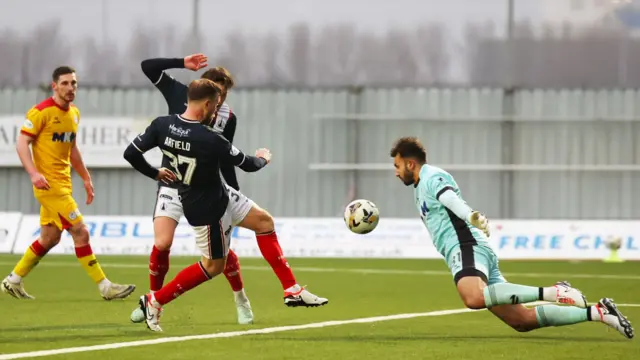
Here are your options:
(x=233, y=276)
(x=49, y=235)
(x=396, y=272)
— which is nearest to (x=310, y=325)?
(x=233, y=276)

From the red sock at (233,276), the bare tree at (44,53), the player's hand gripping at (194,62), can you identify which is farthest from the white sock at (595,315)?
the bare tree at (44,53)

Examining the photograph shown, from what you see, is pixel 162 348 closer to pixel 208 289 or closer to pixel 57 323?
pixel 57 323

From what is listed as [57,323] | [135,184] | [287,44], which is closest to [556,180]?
[287,44]

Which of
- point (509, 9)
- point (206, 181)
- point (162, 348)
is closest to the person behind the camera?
point (162, 348)

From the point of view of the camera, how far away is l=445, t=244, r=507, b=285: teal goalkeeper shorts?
891cm

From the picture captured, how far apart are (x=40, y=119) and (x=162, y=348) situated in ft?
14.8

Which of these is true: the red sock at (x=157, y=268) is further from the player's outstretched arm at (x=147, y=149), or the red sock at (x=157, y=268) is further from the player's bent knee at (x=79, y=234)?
the player's bent knee at (x=79, y=234)

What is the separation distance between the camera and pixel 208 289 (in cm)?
1402

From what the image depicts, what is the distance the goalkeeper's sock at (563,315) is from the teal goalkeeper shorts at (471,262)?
0.45 meters

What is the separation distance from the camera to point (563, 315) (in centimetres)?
873

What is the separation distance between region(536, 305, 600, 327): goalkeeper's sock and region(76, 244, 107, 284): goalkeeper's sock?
16.8 ft

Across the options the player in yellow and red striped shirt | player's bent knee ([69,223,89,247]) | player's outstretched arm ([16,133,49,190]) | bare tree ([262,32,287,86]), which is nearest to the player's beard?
the player in yellow and red striped shirt

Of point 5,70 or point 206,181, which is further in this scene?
point 5,70

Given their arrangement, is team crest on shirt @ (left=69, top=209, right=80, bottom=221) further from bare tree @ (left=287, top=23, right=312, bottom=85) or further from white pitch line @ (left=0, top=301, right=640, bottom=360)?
bare tree @ (left=287, top=23, right=312, bottom=85)
